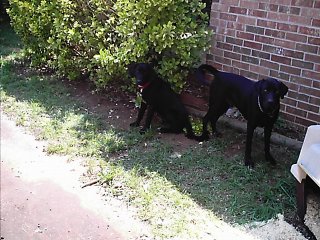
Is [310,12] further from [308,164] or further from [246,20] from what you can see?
[308,164]

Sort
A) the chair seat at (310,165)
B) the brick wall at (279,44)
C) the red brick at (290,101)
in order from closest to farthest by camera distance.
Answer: the chair seat at (310,165), the brick wall at (279,44), the red brick at (290,101)

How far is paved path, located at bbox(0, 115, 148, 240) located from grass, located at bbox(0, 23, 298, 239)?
0.58 ft

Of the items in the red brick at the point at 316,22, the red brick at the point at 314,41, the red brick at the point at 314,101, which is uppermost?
the red brick at the point at 316,22

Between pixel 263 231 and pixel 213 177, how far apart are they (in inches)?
32.8

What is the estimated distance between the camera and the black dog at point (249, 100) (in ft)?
12.0

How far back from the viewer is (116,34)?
5.45 meters

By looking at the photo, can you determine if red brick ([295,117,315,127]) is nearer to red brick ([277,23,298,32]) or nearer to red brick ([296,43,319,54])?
red brick ([296,43,319,54])

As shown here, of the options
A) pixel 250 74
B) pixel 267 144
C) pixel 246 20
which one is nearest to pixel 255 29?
pixel 246 20

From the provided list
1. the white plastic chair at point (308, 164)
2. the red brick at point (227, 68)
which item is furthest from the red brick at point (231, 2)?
the white plastic chair at point (308, 164)

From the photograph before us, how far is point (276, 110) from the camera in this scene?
3.78 metres

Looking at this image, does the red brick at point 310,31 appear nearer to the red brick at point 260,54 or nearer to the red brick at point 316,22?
the red brick at point 316,22

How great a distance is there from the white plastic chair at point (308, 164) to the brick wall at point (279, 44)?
1.40 meters

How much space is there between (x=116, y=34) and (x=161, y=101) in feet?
4.11

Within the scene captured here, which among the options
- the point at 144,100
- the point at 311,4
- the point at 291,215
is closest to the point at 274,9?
the point at 311,4
